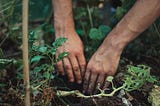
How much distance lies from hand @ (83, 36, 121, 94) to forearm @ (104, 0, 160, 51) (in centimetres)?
3

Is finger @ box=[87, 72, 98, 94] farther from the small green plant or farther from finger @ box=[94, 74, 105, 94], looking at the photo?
the small green plant

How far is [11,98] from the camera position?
1.32 meters

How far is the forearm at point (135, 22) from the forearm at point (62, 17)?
0.18 metres

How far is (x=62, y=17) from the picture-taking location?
4.93 feet

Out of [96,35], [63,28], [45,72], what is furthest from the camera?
[96,35]

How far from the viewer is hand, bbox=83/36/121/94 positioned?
4.47 feet

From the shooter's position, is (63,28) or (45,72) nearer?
(45,72)

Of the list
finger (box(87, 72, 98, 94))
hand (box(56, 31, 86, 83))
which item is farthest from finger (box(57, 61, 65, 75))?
finger (box(87, 72, 98, 94))

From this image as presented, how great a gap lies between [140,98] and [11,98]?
1.42ft

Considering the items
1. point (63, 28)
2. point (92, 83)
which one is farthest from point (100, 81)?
point (63, 28)

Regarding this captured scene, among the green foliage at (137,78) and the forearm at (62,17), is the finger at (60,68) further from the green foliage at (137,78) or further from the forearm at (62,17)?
the green foliage at (137,78)

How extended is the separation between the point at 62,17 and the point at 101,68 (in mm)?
273

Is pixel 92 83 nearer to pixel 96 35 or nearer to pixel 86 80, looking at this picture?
pixel 86 80

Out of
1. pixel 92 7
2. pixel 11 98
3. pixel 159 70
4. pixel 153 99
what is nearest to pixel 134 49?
pixel 159 70
